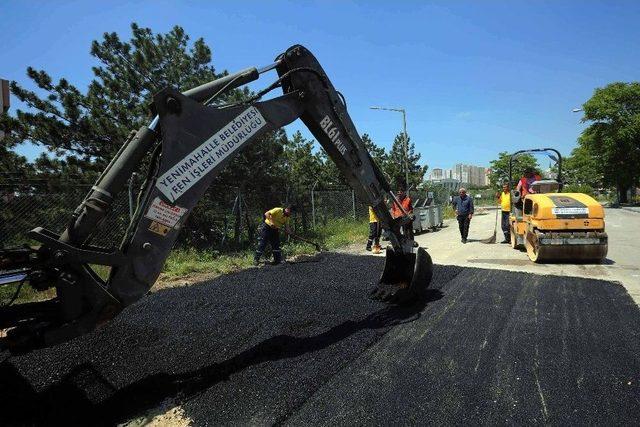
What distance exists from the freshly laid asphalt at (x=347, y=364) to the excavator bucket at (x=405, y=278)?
8.6 inches

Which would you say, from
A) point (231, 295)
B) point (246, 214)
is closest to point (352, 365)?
point (231, 295)

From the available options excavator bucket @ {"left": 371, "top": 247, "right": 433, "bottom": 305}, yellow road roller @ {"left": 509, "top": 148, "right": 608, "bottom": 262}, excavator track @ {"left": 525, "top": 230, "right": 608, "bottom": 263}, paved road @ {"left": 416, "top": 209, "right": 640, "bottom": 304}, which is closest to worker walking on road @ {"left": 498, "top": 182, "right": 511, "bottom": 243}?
paved road @ {"left": 416, "top": 209, "right": 640, "bottom": 304}

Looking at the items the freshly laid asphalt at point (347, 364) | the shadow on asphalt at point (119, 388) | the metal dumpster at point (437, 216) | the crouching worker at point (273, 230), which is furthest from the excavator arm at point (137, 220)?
the metal dumpster at point (437, 216)

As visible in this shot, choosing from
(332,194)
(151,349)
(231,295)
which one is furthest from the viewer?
(332,194)

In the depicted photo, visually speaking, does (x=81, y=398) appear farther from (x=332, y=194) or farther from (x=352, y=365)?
(x=332, y=194)

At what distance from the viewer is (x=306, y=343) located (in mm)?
3641

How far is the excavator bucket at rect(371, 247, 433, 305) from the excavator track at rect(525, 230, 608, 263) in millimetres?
3444

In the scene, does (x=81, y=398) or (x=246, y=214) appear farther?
(x=246, y=214)

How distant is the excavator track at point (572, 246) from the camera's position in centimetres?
708

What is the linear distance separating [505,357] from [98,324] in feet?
10.5

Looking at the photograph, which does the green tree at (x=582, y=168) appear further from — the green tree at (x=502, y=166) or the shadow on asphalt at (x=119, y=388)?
the shadow on asphalt at (x=119, y=388)

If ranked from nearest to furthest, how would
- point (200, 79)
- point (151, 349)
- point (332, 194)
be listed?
point (151, 349) → point (200, 79) → point (332, 194)

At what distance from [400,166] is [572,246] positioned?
17701mm

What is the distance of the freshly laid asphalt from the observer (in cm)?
259
